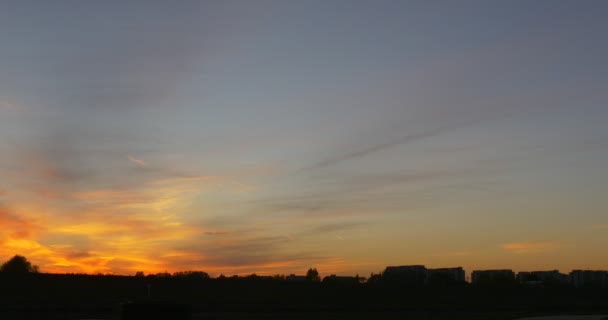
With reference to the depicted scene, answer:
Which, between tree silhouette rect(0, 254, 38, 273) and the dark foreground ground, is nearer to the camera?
the dark foreground ground

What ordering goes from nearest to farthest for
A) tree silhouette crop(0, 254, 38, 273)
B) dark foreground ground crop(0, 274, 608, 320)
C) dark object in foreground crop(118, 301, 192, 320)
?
dark object in foreground crop(118, 301, 192, 320), dark foreground ground crop(0, 274, 608, 320), tree silhouette crop(0, 254, 38, 273)

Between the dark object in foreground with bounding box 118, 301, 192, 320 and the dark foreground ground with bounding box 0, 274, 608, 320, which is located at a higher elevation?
the dark object in foreground with bounding box 118, 301, 192, 320

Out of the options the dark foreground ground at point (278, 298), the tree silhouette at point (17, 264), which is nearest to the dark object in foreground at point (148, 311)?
the dark foreground ground at point (278, 298)

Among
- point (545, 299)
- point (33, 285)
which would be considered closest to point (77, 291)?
point (33, 285)

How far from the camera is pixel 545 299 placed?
126562 millimetres

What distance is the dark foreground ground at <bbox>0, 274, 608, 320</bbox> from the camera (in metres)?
71.9

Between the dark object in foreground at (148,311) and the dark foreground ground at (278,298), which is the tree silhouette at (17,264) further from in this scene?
the dark object in foreground at (148,311)

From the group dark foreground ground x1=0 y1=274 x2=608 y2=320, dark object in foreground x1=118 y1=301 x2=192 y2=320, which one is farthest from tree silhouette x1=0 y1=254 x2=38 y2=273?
dark object in foreground x1=118 y1=301 x2=192 y2=320

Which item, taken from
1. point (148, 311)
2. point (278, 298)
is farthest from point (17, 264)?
point (148, 311)

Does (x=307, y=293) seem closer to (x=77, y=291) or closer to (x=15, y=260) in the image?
(x=77, y=291)

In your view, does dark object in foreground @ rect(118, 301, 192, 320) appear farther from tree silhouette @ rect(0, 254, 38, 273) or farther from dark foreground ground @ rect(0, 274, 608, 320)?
tree silhouette @ rect(0, 254, 38, 273)

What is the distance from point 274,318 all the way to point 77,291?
38.5 m

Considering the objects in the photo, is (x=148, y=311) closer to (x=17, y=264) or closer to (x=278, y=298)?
(x=278, y=298)

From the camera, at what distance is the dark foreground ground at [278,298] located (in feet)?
236
